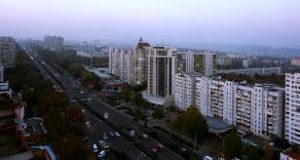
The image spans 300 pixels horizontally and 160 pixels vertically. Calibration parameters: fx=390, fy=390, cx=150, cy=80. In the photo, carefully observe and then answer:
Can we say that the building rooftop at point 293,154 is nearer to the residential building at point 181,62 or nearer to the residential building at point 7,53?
the residential building at point 181,62

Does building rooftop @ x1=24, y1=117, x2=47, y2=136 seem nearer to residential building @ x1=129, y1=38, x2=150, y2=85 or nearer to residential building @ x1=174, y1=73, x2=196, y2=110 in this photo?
residential building @ x1=174, y1=73, x2=196, y2=110

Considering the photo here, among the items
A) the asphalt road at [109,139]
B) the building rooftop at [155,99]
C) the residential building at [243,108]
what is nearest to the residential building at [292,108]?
the residential building at [243,108]

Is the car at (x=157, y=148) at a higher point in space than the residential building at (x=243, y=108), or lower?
lower

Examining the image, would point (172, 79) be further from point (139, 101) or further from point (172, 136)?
point (172, 136)

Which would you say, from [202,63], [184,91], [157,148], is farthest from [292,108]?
[202,63]

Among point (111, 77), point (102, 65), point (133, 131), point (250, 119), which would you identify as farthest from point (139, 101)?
point (102, 65)

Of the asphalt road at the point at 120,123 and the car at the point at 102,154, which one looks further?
the asphalt road at the point at 120,123
